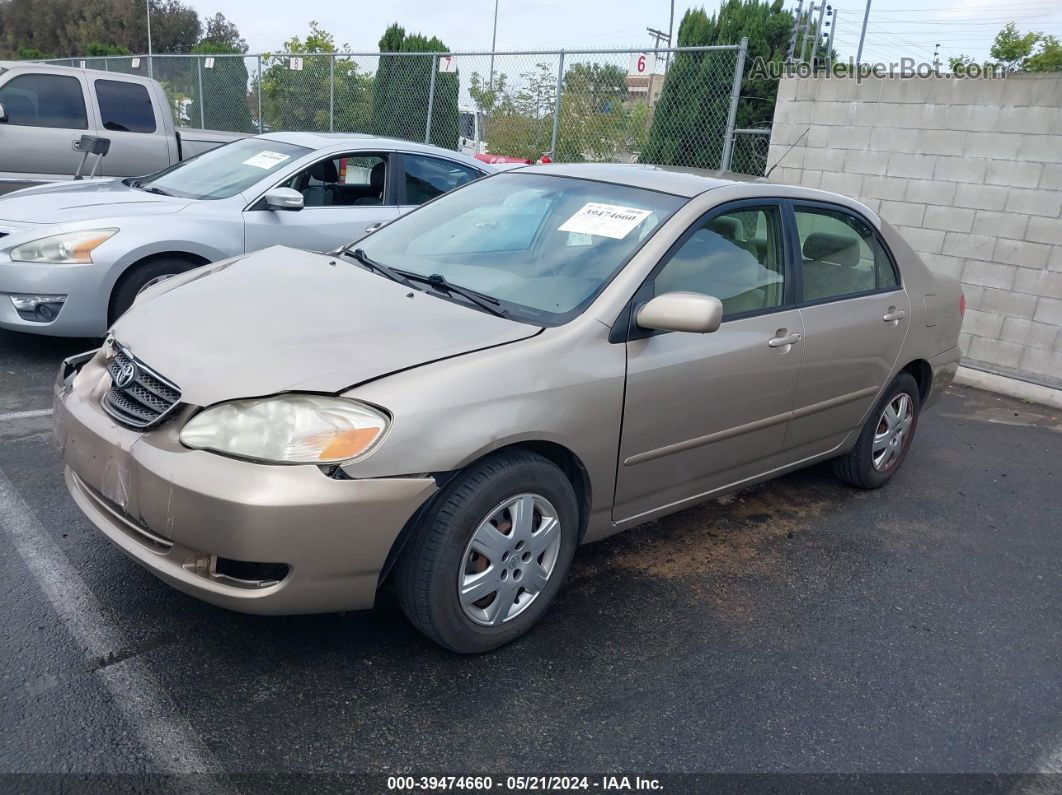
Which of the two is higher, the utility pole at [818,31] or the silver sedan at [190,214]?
the utility pole at [818,31]

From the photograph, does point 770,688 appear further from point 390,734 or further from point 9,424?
point 9,424

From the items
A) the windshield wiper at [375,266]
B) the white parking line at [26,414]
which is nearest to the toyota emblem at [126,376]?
the windshield wiper at [375,266]

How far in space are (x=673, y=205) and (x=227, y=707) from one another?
240 centimetres

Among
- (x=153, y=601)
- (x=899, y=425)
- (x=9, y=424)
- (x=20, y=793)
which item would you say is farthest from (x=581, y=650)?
(x=9, y=424)

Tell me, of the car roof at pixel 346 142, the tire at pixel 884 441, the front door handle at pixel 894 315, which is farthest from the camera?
the car roof at pixel 346 142

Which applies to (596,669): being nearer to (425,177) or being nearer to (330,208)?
(330,208)

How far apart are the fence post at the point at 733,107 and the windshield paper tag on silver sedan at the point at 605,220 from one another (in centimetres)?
524

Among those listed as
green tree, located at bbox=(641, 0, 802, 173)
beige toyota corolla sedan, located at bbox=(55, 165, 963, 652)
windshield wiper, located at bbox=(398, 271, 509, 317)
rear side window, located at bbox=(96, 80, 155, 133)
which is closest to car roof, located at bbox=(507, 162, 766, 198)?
beige toyota corolla sedan, located at bbox=(55, 165, 963, 652)

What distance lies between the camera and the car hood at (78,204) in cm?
545

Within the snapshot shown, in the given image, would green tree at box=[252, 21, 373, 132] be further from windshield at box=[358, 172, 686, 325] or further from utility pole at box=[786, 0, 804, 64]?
windshield at box=[358, 172, 686, 325]

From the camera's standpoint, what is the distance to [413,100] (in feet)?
44.9

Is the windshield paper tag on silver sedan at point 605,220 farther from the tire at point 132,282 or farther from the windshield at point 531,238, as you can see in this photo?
the tire at point 132,282

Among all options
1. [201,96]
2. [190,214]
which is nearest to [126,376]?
[190,214]

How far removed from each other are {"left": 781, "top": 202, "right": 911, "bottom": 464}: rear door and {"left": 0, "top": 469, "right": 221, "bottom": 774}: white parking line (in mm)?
2723
